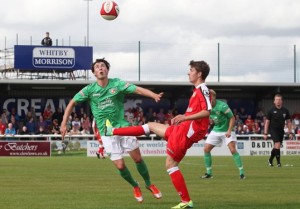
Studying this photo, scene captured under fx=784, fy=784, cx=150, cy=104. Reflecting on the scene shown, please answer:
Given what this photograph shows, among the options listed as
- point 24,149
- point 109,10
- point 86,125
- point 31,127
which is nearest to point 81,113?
point 86,125

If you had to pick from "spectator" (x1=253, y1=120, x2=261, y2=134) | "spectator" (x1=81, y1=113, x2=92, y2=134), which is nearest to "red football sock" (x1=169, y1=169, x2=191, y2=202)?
"spectator" (x1=81, y1=113, x2=92, y2=134)

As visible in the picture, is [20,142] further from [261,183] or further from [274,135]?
[261,183]

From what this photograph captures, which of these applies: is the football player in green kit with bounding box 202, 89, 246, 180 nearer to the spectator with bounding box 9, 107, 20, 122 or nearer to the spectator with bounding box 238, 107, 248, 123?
the spectator with bounding box 9, 107, 20, 122

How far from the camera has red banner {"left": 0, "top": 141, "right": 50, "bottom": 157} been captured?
3803cm

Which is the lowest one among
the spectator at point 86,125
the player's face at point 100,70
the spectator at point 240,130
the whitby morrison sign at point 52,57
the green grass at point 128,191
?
the green grass at point 128,191

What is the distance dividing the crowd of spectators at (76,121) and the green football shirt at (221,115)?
2039 cm

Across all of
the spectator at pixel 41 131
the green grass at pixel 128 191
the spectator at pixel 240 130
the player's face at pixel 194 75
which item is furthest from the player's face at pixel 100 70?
the spectator at pixel 240 130

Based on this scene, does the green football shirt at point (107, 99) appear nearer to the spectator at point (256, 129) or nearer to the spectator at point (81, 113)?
the spectator at point (81, 113)

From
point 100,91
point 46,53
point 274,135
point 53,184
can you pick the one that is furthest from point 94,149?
point 100,91

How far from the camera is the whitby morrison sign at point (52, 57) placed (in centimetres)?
4588

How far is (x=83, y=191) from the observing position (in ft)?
51.5

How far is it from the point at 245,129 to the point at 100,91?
32.5 m

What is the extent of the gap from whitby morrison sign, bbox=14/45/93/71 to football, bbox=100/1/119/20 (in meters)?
19.5

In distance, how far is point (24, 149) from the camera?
38344 millimetres
